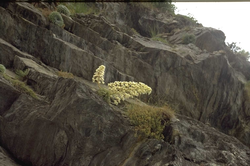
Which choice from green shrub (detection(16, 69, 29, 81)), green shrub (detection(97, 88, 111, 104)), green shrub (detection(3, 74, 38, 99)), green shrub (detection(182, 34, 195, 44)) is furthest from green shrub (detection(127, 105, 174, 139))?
green shrub (detection(182, 34, 195, 44))

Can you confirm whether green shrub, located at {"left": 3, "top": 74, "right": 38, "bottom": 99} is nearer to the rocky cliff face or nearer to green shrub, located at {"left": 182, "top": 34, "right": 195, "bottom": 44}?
the rocky cliff face

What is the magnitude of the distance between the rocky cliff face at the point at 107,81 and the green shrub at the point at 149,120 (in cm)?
23

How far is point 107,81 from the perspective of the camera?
35.3 feet

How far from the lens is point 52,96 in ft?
22.7

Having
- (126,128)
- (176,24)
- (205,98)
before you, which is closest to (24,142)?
(126,128)

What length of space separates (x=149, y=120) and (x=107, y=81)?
426cm

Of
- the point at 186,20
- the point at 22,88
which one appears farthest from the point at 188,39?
the point at 22,88

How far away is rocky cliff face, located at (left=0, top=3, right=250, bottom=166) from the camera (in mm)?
6047

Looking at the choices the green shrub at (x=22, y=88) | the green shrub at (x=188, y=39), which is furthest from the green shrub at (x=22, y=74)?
the green shrub at (x=188, y=39)

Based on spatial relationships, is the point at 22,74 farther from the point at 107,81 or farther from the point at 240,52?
the point at 240,52

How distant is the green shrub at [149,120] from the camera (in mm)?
6434

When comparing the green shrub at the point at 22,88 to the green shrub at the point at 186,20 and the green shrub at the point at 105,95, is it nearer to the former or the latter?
the green shrub at the point at 105,95

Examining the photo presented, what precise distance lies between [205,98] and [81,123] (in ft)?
30.6

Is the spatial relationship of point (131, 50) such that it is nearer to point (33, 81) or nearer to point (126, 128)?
point (33, 81)
